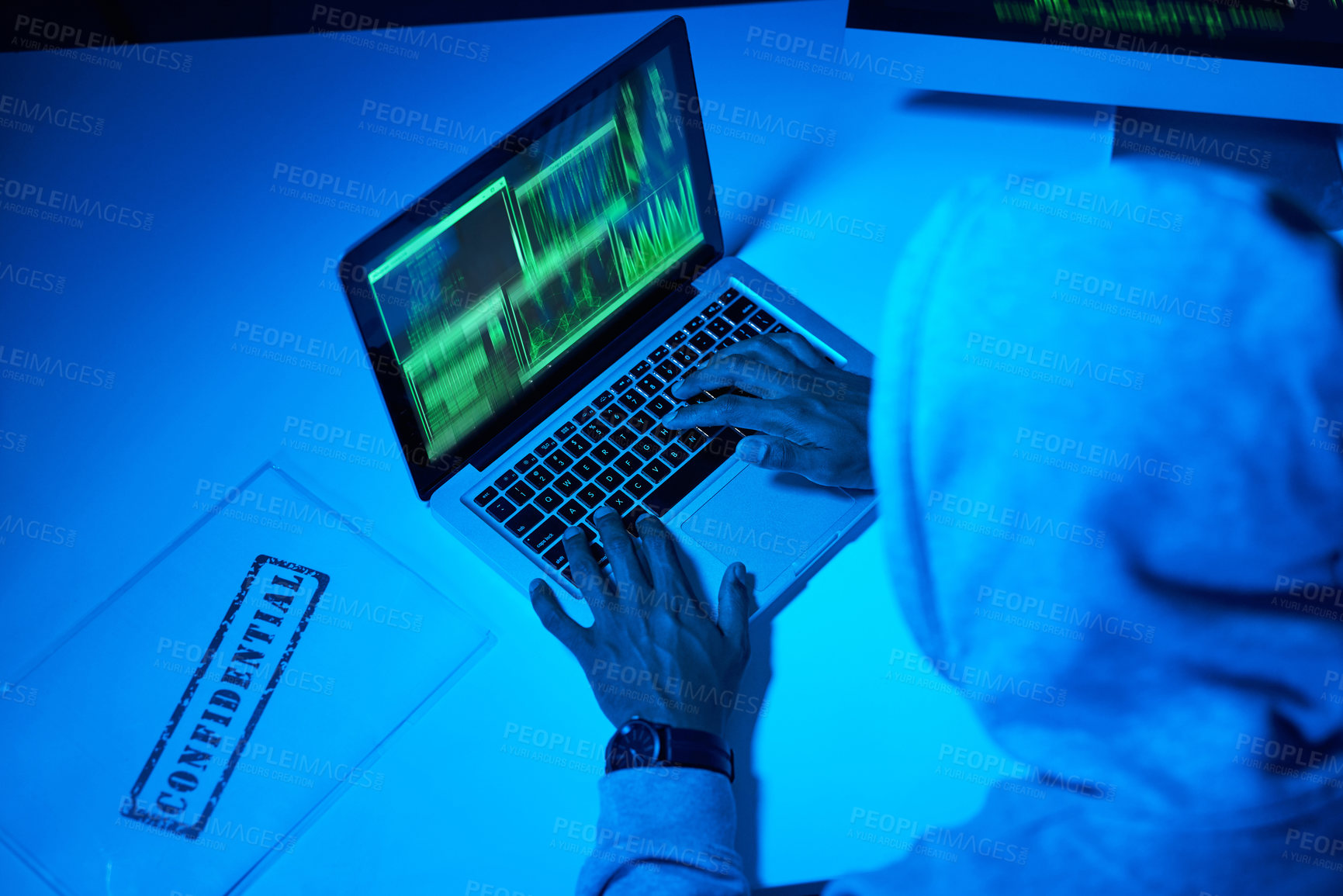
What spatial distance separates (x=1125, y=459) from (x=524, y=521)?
582 millimetres

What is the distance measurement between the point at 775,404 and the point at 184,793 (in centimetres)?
63

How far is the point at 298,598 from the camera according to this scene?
929mm

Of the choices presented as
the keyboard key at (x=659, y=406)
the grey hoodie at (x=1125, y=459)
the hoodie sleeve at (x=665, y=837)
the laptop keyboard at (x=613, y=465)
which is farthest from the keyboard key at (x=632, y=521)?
the grey hoodie at (x=1125, y=459)

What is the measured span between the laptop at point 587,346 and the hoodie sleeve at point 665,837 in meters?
0.17

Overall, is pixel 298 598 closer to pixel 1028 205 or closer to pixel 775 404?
pixel 775 404

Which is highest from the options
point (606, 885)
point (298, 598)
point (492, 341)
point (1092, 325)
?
point (1092, 325)

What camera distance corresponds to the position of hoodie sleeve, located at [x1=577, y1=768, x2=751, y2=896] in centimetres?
78

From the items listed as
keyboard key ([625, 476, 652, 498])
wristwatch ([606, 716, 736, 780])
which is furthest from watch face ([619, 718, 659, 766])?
keyboard key ([625, 476, 652, 498])

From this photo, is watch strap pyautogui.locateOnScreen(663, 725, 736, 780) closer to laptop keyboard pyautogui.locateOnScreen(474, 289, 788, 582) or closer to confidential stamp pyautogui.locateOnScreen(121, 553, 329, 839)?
laptop keyboard pyautogui.locateOnScreen(474, 289, 788, 582)

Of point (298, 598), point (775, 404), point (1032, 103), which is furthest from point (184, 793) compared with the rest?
point (1032, 103)

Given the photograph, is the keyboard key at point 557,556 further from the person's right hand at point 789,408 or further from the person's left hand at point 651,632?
the person's right hand at point 789,408

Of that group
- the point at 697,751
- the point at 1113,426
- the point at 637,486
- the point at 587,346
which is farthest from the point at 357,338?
the point at 1113,426

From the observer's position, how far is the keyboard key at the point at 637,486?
3.18 feet

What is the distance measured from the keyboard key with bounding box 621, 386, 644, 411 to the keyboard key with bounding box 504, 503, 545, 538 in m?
0.15
